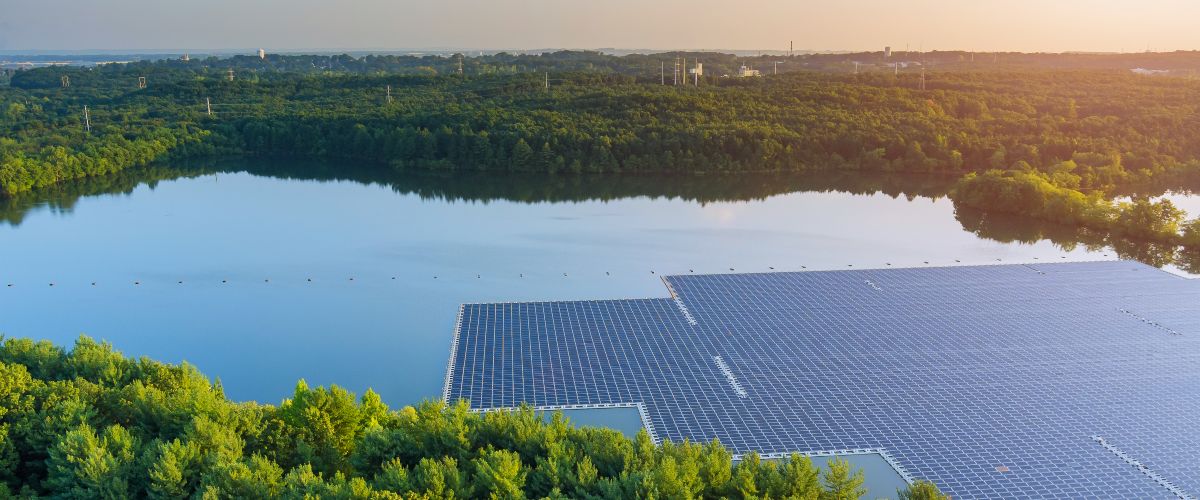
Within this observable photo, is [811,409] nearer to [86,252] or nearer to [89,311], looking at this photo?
[89,311]

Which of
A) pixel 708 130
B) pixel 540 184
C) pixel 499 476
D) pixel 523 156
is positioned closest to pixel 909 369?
pixel 499 476

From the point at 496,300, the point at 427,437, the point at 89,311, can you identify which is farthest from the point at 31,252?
the point at 427,437

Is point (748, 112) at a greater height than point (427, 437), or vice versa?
point (748, 112)

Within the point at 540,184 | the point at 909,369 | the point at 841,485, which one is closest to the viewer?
the point at 841,485

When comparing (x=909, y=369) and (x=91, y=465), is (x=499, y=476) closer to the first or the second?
(x=91, y=465)

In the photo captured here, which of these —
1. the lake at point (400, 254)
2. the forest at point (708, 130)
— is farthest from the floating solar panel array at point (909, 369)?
the forest at point (708, 130)
